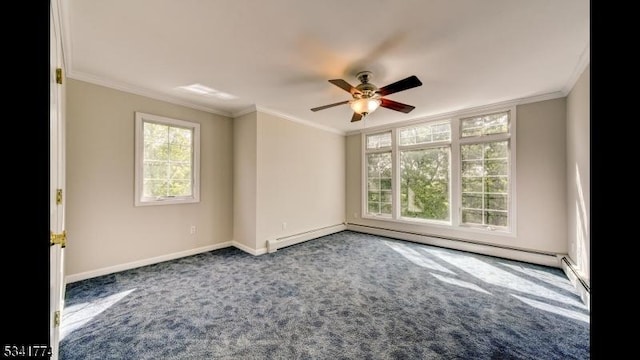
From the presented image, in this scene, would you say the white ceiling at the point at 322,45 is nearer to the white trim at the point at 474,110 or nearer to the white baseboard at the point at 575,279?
the white trim at the point at 474,110

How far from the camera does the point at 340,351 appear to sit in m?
1.85

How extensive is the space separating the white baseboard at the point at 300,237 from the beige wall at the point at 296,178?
0.08 metres

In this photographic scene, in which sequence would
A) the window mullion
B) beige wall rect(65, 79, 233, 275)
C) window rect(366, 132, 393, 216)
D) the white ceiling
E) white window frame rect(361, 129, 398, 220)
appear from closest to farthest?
1. the white ceiling
2. beige wall rect(65, 79, 233, 275)
3. the window mullion
4. white window frame rect(361, 129, 398, 220)
5. window rect(366, 132, 393, 216)

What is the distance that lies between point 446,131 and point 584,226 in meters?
2.47

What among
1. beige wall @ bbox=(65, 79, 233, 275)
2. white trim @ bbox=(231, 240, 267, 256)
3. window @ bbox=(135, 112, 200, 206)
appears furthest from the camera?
white trim @ bbox=(231, 240, 267, 256)

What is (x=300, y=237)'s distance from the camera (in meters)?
4.83

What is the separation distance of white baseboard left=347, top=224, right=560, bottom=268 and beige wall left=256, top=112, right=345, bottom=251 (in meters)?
1.25

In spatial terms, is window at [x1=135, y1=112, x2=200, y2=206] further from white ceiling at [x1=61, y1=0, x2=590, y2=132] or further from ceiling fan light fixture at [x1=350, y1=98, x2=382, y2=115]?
ceiling fan light fixture at [x1=350, y1=98, x2=382, y2=115]

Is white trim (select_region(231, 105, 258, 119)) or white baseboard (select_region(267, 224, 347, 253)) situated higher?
white trim (select_region(231, 105, 258, 119))

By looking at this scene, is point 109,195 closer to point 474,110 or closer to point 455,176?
point 455,176

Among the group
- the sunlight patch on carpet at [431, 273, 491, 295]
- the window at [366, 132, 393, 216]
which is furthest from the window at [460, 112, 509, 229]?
the sunlight patch on carpet at [431, 273, 491, 295]

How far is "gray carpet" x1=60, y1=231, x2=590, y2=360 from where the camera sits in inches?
74.2
